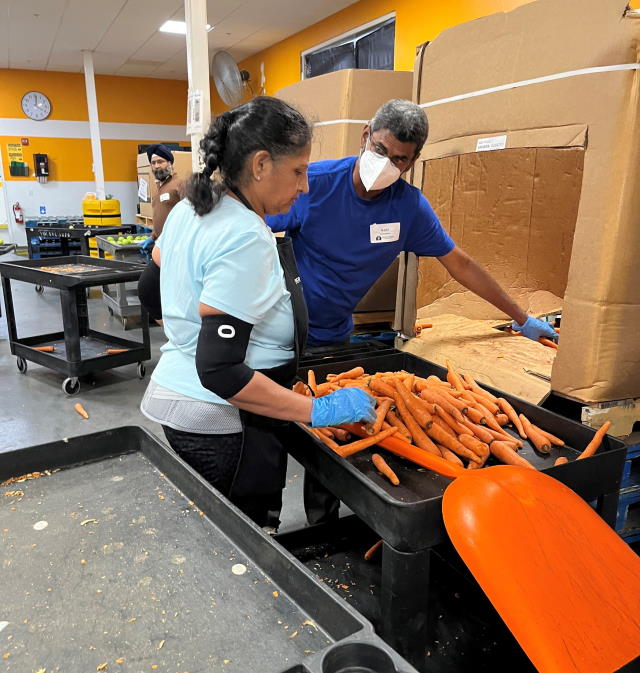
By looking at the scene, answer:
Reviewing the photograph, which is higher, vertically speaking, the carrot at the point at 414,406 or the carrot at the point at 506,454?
the carrot at the point at 414,406

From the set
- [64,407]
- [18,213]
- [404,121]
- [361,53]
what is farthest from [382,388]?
[18,213]

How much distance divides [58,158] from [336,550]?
447 inches

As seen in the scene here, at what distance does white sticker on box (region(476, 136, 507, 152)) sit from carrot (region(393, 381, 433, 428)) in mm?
829

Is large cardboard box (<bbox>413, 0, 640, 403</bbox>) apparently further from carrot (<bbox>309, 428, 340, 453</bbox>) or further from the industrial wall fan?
the industrial wall fan

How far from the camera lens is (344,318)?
208cm

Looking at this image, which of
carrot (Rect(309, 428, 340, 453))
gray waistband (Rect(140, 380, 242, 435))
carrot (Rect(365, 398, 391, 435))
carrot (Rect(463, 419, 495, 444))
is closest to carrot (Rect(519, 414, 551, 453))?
carrot (Rect(463, 419, 495, 444))

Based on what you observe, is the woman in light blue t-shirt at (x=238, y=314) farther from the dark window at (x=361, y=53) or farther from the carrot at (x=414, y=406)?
the dark window at (x=361, y=53)

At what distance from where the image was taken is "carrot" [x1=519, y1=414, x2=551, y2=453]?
130 centimetres

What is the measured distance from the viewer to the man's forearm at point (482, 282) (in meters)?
2.11

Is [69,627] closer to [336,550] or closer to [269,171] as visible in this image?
[269,171]

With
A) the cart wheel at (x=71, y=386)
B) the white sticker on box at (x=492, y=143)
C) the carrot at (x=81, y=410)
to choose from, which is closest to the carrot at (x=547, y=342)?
the white sticker on box at (x=492, y=143)

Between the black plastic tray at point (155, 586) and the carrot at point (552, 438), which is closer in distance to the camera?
the black plastic tray at point (155, 586)

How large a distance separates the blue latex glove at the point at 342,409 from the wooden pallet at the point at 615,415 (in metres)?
0.66

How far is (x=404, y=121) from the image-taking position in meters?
1.71
